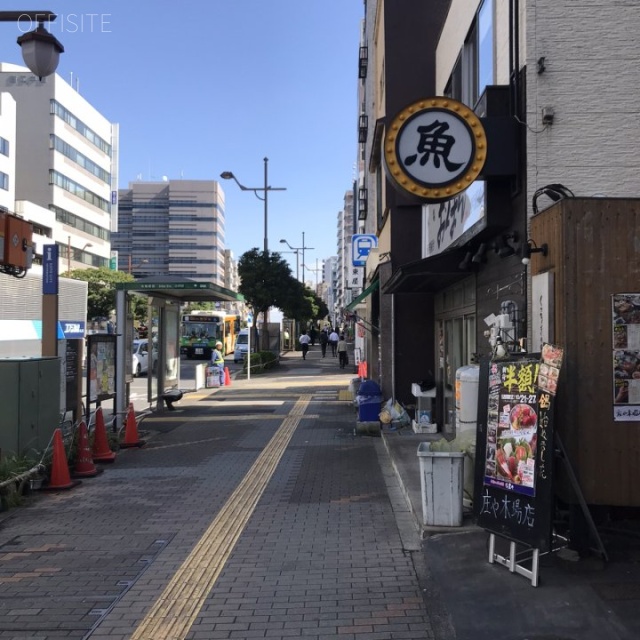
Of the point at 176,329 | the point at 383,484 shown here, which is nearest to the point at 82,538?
the point at 383,484

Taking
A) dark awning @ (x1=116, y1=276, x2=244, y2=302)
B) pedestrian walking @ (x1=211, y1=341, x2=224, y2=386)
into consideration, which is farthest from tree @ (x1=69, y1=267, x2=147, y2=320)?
dark awning @ (x1=116, y1=276, x2=244, y2=302)

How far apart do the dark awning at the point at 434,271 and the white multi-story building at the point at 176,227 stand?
13002cm

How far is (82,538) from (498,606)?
155 inches

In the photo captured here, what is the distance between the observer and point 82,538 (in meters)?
6.18

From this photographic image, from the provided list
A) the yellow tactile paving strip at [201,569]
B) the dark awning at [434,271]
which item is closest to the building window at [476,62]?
the dark awning at [434,271]

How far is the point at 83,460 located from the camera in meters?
8.87

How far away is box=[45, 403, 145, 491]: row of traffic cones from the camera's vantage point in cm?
810

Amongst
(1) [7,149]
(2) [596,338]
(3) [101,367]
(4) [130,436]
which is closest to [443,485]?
(2) [596,338]

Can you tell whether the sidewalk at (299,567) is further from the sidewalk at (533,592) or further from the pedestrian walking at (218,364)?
the pedestrian walking at (218,364)

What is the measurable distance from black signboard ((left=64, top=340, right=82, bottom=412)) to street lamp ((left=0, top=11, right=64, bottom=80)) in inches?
177

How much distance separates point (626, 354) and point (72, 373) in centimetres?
813

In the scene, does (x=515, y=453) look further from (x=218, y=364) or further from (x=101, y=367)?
(x=218, y=364)

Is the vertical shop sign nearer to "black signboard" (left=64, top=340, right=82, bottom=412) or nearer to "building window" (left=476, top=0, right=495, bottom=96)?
"building window" (left=476, top=0, right=495, bottom=96)

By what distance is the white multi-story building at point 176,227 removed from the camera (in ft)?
465
